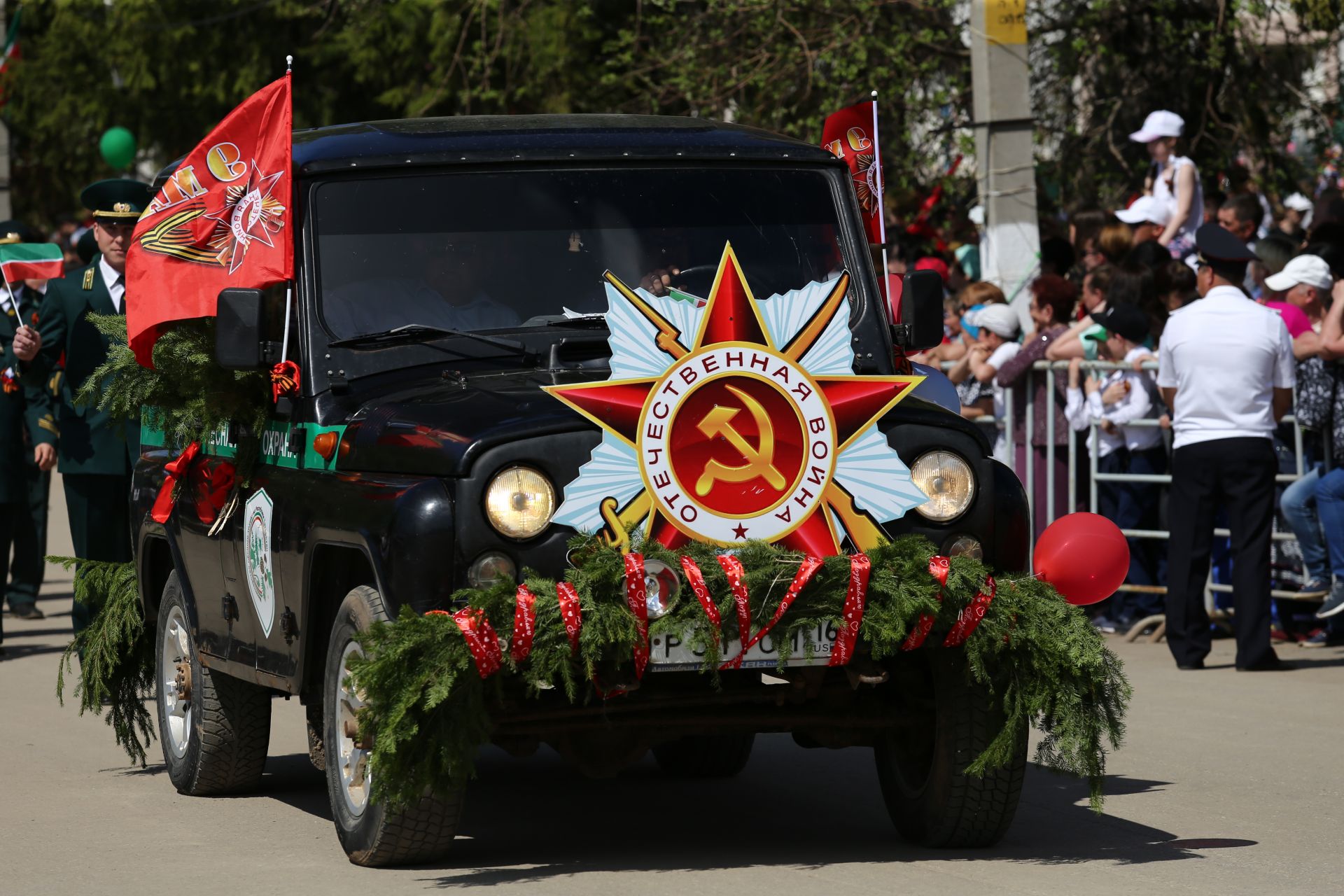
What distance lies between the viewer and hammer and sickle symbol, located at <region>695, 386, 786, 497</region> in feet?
19.4

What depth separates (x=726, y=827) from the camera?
7.07 m

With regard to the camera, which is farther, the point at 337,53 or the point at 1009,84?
the point at 337,53

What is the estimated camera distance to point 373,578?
6.18 meters

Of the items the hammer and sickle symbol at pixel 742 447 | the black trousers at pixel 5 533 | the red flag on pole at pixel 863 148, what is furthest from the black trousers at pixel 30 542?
the hammer and sickle symbol at pixel 742 447

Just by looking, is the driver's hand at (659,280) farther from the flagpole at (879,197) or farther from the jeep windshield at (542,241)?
the flagpole at (879,197)

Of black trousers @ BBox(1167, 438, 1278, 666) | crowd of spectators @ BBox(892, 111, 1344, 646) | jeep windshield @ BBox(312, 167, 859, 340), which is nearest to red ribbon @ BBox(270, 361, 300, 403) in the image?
jeep windshield @ BBox(312, 167, 859, 340)

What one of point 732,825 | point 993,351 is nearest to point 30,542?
point 993,351

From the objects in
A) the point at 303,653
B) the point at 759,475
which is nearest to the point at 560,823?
the point at 303,653

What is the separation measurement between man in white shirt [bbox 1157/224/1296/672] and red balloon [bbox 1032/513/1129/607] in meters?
4.42

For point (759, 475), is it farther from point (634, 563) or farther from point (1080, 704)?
point (1080, 704)

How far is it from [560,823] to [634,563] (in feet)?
5.90

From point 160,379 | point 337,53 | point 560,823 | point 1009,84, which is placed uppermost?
point 337,53

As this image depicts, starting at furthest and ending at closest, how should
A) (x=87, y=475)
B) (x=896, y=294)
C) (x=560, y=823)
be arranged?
(x=896, y=294)
(x=87, y=475)
(x=560, y=823)

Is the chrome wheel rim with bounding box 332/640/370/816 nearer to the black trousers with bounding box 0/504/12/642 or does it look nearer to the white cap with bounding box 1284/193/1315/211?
the black trousers with bounding box 0/504/12/642
